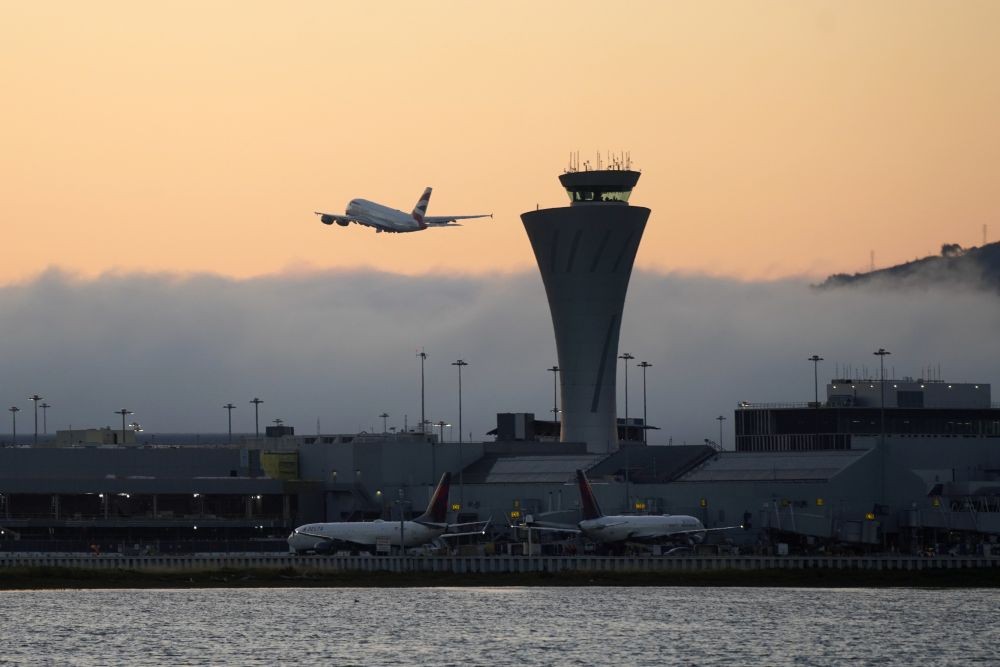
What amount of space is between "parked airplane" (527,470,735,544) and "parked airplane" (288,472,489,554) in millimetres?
13804

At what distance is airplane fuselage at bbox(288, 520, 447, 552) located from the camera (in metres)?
190

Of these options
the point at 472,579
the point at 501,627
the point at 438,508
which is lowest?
the point at 501,627

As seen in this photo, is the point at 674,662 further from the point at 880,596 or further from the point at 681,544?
the point at 681,544

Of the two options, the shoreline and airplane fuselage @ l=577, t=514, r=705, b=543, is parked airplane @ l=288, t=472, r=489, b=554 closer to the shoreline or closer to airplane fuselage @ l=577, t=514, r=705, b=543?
the shoreline

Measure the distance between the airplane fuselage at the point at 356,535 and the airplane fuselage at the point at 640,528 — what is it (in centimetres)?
1493

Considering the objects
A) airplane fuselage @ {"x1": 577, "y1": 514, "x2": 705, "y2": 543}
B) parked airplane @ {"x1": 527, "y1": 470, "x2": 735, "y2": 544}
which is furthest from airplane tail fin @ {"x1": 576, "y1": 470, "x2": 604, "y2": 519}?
airplane fuselage @ {"x1": 577, "y1": 514, "x2": 705, "y2": 543}

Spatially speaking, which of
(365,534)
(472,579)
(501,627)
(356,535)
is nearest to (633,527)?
(472,579)

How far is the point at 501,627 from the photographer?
138 m

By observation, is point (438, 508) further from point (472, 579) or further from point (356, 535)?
point (472, 579)

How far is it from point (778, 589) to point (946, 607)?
19181 mm

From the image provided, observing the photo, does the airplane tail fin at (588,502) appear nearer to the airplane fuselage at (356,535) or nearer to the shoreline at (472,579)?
the airplane fuselage at (356,535)

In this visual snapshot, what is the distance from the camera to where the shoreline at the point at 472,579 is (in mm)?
167500

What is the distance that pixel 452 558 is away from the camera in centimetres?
18050

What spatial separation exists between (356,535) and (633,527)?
1043 inches
